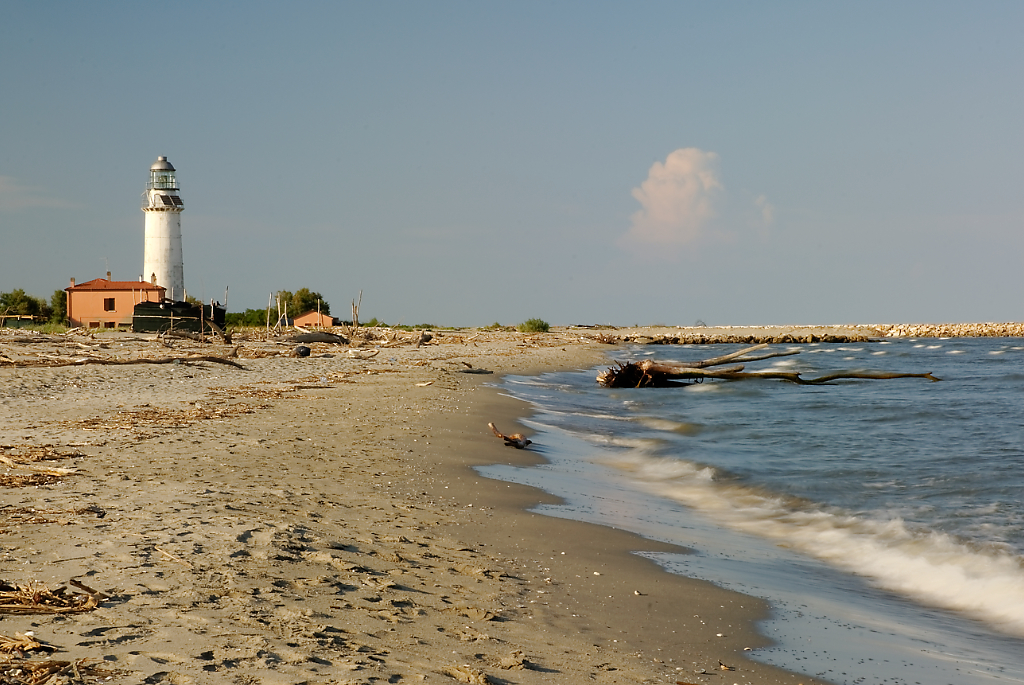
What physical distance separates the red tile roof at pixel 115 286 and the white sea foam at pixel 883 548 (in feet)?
163

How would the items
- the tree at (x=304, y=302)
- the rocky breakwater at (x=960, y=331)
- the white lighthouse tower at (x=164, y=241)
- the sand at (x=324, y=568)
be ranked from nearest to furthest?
1. the sand at (x=324, y=568)
2. the white lighthouse tower at (x=164, y=241)
3. the tree at (x=304, y=302)
4. the rocky breakwater at (x=960, y=331)

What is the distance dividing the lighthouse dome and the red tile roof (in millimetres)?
10166

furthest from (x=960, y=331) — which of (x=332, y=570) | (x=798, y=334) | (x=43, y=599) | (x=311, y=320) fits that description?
(x=43, y=599)

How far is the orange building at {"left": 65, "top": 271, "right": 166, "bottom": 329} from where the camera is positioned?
53.1 metres

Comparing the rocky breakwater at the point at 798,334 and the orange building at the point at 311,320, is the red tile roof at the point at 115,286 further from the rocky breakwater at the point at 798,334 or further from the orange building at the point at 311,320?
the rocky breakwater at the point at 798,334

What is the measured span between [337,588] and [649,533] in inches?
149

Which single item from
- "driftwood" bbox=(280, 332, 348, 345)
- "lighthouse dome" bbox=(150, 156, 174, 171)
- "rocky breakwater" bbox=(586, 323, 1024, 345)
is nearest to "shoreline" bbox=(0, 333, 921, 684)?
"driftwood" bbox=(280, 332, 348, 345)

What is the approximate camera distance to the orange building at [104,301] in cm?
5312

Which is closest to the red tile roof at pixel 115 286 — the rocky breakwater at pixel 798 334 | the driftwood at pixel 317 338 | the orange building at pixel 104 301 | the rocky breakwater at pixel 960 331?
the orange building at pixel 104 301

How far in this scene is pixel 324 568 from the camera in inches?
203

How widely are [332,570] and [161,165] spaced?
62.1 metres

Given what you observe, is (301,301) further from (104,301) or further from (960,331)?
(960,331)

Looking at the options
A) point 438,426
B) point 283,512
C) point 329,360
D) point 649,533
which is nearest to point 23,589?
point 283,512

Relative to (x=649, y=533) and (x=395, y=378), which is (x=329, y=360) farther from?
(x=649, y=533)
